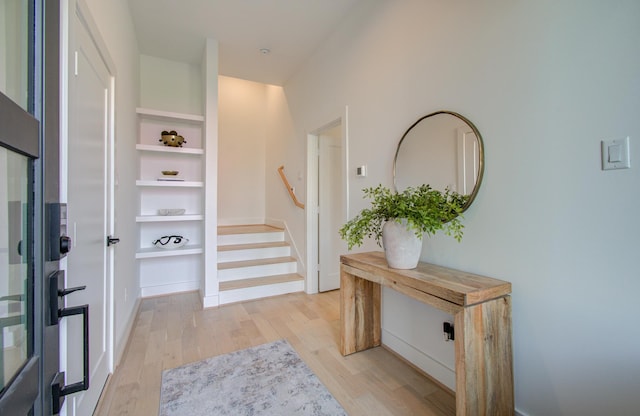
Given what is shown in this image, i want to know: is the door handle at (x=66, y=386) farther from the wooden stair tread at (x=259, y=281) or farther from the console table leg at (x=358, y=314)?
the wooden stair tread at (x=259, y=281)

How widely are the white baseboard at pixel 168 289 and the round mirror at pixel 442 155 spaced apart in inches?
121

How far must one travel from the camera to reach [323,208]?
3.61 m

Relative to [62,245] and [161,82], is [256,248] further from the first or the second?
[62,245]

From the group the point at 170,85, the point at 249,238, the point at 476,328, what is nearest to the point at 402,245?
the point at 476,328

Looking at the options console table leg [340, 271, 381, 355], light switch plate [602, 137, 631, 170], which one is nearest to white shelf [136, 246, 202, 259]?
console table leg [340, 271, 381, 355]

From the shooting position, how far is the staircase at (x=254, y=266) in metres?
3.32

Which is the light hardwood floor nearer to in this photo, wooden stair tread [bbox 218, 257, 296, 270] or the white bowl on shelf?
wooden stair tread [bbox 218, 257, 296, 270]

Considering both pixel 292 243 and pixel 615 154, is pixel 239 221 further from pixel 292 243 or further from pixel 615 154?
pixel 615 154

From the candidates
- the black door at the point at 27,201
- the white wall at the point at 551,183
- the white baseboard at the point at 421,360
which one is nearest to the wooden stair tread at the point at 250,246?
the white baseboard at the point at 421,360

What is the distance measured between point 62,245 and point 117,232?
1512mm

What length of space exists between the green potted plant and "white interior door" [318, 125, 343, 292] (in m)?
1.77

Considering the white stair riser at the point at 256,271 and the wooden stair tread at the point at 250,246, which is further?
the wooden stair tread at the point at 250,246

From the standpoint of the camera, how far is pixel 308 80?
3529 millimetres

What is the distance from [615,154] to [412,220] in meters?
0.84
